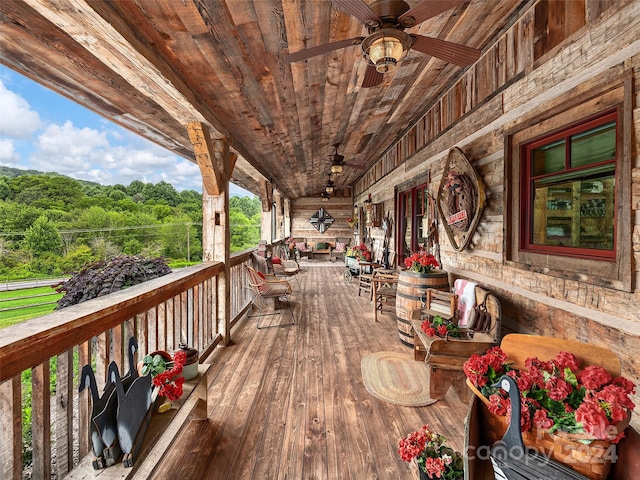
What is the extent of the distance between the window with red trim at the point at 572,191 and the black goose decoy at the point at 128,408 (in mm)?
2475

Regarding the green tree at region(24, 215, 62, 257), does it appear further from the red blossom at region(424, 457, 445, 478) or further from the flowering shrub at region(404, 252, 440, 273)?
the red blossom at region(424, 457, 445, 478)

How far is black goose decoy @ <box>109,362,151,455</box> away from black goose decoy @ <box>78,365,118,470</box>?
30mm

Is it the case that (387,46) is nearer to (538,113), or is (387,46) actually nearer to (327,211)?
(538,113)

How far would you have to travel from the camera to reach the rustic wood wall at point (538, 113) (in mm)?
1431

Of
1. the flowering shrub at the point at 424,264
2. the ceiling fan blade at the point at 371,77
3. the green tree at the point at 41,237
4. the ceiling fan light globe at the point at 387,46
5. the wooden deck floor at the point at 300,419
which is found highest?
the ceiling fan blade at the point at 371,77

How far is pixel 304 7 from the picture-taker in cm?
172

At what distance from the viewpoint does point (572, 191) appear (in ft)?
6.22

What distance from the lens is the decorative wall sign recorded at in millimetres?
12328

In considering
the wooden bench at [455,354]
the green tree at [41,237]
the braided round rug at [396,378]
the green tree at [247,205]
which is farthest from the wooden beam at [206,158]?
the green tree at [247,205]

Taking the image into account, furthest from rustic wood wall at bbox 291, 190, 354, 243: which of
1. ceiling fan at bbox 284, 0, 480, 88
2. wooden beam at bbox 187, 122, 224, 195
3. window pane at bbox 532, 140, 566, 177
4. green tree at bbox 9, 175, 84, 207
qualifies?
ceiling fan at bbox 284, 0, 480, 88

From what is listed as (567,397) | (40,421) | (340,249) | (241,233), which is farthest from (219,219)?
(241,233)

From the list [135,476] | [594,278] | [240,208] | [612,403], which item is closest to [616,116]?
[594,278]

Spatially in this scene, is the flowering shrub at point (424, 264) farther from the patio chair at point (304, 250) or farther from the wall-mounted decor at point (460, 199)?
the patio chair at point (304, 250)

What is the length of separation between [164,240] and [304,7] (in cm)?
1233
